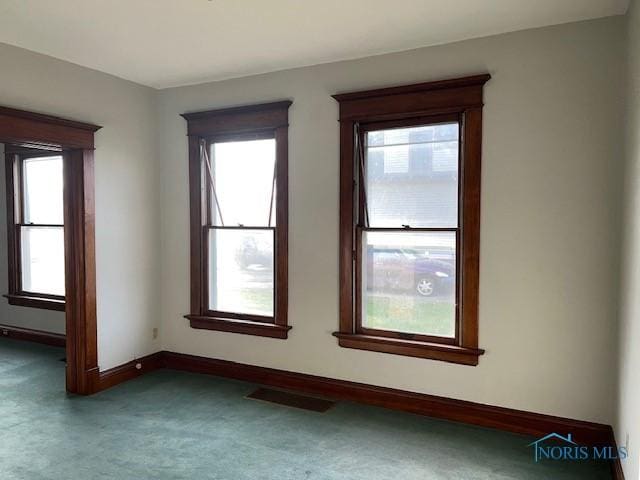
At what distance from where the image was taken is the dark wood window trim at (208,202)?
4059 millimetres

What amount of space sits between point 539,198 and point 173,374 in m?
3.50

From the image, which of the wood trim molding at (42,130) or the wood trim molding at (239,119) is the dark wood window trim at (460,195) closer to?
the wood trim molding at (239,119)

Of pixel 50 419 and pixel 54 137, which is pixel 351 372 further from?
pixel 54 137

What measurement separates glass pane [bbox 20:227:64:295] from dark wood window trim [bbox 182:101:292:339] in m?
1.91

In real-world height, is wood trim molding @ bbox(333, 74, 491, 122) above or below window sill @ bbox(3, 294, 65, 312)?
above

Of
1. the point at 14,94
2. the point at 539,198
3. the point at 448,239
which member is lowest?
the point at 448,239

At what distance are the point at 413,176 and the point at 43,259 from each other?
4.38m

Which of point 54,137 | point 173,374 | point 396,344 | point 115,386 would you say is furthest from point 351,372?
point 54,137

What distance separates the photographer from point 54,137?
3680mm

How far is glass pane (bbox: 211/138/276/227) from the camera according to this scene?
166 inches

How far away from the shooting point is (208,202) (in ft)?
14.8

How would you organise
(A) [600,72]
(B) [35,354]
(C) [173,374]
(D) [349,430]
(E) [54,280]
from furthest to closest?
(E) [54,280], (B) [35,354], (C) [173,374], (D) [349,430], (A) [600,72]

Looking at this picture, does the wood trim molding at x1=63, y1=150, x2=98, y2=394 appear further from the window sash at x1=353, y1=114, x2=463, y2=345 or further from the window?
the window sash at x1=353, y1=114, x2=463, y2=345

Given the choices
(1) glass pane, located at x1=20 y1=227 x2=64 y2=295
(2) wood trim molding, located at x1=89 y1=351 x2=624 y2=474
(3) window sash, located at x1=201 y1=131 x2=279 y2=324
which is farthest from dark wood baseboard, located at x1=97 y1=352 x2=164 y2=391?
(1) glass pane, located at x1=20 y1=227 x2=64 y2=295
